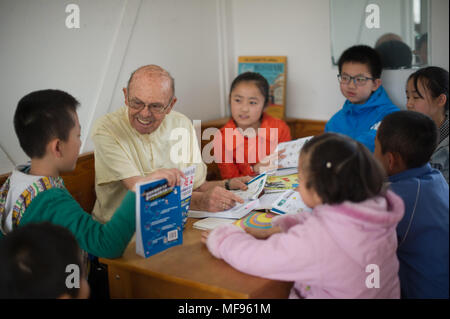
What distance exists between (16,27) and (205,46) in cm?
175

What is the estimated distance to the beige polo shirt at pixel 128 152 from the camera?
6.98ft

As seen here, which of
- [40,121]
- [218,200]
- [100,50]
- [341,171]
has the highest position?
[100,50]

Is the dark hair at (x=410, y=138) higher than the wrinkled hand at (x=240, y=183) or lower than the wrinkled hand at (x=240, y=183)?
higher

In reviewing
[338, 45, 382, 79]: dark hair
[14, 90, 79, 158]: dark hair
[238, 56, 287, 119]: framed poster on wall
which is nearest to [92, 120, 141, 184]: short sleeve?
[14, 90, 79, 158]: dark hair

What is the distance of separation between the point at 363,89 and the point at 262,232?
1876mm

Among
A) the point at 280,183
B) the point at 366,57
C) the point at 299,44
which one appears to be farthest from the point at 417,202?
the point at 299,44

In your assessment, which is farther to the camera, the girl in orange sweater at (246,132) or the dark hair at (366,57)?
the dark hair at (366,57)

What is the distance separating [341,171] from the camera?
1373 mm

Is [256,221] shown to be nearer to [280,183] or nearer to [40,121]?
[280,183]

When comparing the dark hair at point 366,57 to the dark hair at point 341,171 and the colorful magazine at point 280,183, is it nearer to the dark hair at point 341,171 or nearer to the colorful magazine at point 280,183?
the colorful magazine at point 280,183

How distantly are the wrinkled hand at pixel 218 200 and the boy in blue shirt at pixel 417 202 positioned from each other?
2.28 ft

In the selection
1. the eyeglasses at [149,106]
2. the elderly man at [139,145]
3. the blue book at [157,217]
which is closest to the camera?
the blue book at [157,217]

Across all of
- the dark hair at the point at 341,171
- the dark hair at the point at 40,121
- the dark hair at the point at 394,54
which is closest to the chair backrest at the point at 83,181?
the dark hair at the point at 40,121
